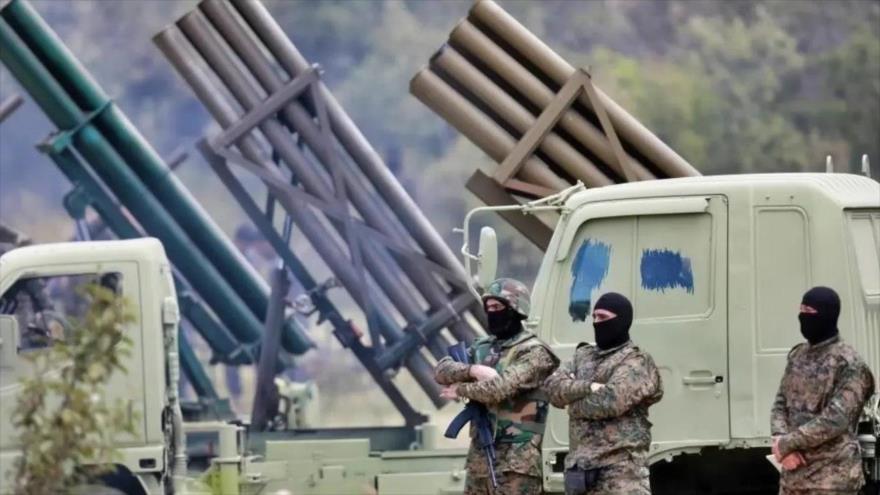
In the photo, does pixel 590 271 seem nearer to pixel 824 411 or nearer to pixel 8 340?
pixel 824 411

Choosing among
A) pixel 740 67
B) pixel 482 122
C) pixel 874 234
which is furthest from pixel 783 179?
pixel 740 67

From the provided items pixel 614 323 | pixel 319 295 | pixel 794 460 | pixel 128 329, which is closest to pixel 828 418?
pixel 794 460

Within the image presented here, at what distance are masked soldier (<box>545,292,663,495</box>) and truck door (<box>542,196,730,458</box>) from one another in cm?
80

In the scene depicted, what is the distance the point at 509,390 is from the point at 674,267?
1206 millimetres

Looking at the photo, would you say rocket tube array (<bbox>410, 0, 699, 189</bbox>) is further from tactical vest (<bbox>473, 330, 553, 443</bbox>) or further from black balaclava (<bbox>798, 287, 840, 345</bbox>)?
black balaclava (<bbox>798, 287, 840, 345</bbox>)

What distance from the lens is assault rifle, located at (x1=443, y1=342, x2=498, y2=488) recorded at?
35.5 ft

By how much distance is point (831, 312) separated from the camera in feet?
33.2

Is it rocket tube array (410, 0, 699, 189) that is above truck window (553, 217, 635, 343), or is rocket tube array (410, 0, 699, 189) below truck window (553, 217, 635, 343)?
above

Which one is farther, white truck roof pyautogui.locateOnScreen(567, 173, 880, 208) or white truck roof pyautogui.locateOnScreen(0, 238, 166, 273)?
white truck roof pyautogui.locateOnScreen(0, 238, 166, 273)

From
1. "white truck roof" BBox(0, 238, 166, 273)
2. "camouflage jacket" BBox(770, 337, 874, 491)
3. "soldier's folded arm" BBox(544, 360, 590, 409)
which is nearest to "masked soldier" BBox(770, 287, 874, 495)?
"camouflage jacket" BBox(770, 337, 874, 491)

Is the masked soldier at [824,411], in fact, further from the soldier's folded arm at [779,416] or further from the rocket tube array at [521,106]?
the rocket tube array at [521,106]

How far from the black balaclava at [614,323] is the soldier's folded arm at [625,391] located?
0.13 meters

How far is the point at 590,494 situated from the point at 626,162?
4209 mm

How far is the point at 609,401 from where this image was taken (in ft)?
33.7
